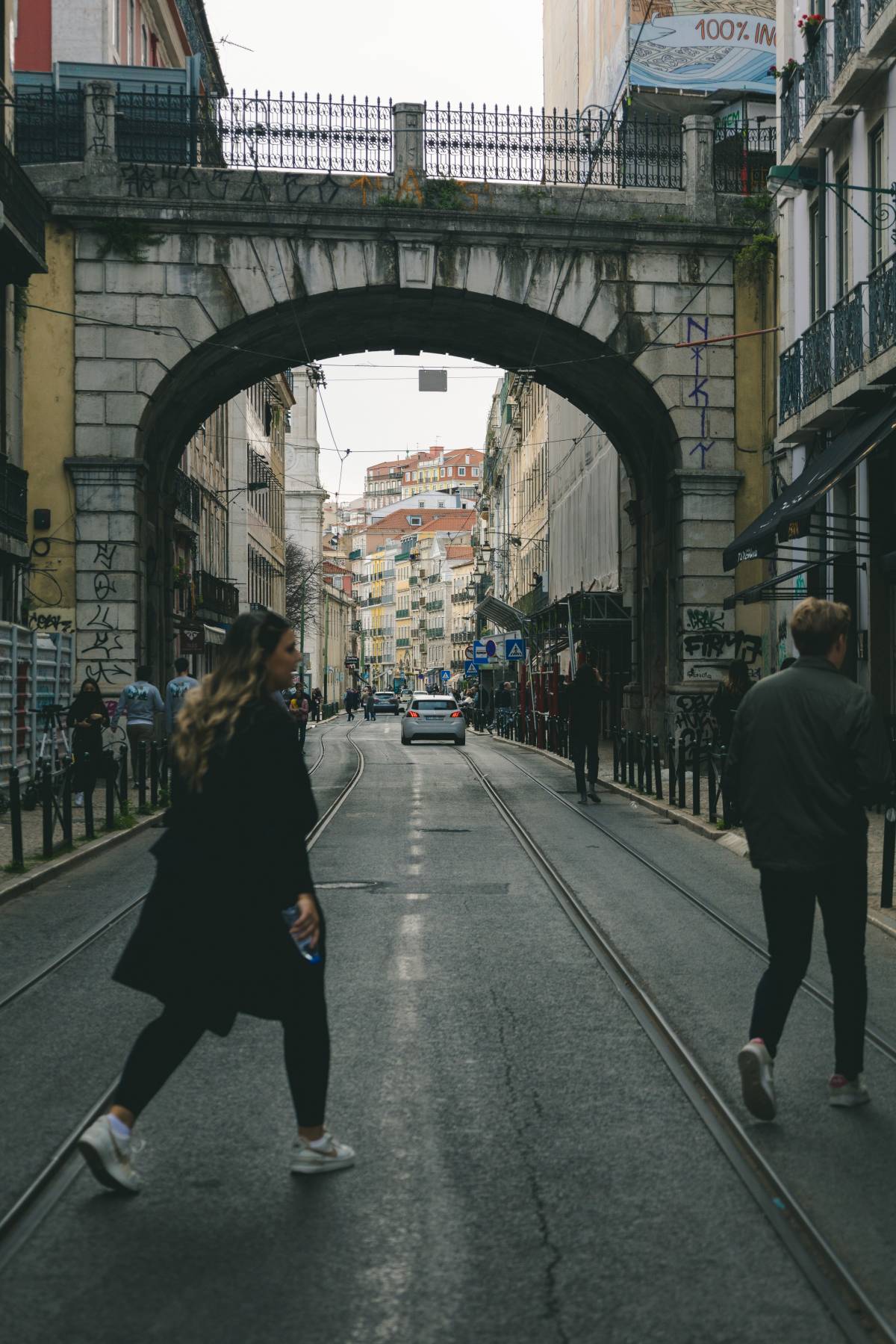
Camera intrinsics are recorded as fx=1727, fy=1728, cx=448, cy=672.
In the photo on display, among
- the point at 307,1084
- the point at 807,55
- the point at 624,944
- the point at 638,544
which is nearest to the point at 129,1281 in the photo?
the point at 307,1084

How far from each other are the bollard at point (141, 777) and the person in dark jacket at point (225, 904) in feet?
47.9

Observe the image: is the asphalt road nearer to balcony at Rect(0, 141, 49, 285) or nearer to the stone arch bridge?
balcony at Rect(0, 141, 49, 285)

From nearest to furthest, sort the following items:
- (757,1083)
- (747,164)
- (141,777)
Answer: (757,1083)
(141,777)
(747,164)

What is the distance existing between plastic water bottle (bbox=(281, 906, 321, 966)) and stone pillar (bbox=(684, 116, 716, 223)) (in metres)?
23.1

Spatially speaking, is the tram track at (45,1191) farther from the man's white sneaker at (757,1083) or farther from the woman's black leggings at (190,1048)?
the man's white sneaker at (757,1083)

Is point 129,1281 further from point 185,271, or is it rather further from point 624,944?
point 185,271

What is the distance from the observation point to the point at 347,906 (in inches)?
436

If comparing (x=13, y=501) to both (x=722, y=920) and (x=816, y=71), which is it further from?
(x=722, y=920)

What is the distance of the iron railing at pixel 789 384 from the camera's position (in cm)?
2233

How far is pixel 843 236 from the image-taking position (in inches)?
850

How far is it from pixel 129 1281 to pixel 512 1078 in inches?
90.9

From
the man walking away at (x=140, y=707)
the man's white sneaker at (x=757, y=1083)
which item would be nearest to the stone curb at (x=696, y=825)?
the man's white sneaker at (x=757, y=1083)

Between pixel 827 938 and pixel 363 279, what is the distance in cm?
2113

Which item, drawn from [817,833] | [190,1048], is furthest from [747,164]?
[190,1048]
